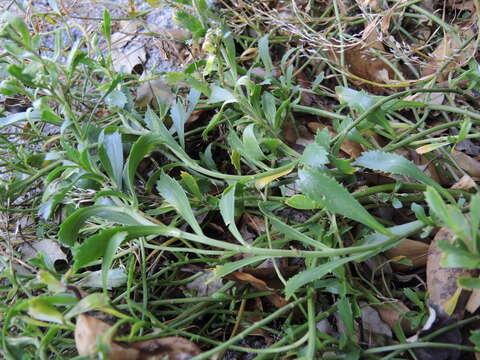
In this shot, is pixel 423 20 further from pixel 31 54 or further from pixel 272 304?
pixel 31 54

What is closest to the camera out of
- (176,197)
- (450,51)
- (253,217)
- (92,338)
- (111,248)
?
(92,338)

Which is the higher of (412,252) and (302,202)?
(302,202)

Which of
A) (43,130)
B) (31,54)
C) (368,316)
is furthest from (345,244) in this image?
(43,130)

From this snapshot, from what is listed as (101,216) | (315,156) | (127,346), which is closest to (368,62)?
(315,156)

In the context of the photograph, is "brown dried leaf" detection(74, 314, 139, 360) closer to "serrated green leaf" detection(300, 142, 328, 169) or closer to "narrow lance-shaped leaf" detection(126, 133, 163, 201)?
"narrow lance-shaped leaf" detection(126, 133, 163, 201)

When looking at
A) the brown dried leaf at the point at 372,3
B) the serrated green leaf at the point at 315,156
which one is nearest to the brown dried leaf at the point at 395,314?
the serrated green leaf at the point at 315,156

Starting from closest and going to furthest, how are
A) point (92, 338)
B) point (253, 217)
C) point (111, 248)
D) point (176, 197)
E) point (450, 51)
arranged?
point (92, 338)
point (111, 248)
point (176, 197)
point (253, 217)
point (450, 51)

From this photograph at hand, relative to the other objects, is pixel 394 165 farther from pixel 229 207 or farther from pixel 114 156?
pixel 114 156

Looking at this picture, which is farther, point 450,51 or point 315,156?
point 450,51

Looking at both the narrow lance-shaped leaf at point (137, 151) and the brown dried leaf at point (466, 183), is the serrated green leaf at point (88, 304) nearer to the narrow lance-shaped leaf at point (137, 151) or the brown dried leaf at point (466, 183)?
the narrow lance-shaped leaf at point (137, 151)
